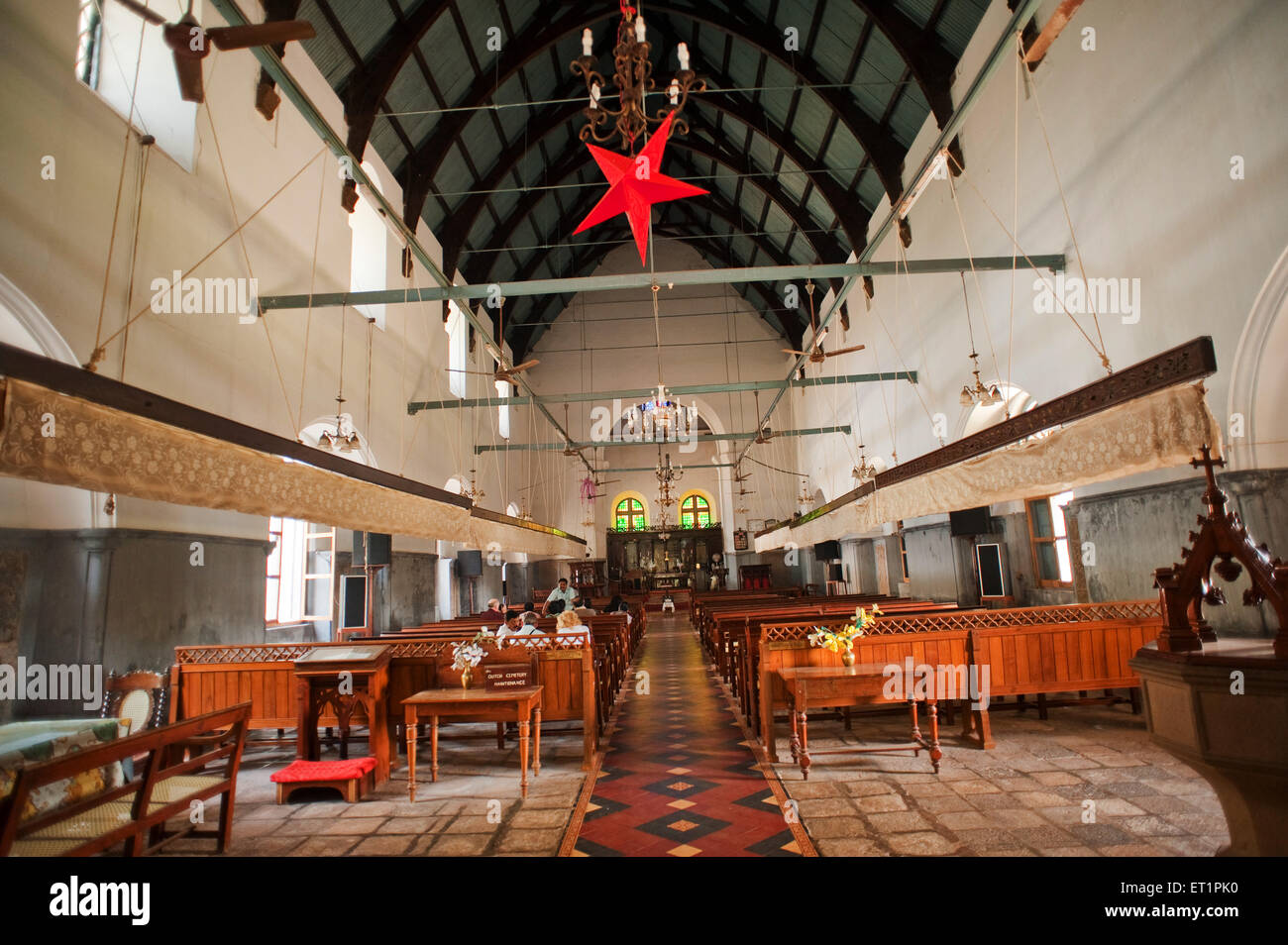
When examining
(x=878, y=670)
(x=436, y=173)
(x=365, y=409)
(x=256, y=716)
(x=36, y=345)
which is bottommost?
(x=256, y=716)

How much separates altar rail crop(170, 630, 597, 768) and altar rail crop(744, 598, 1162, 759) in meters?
1.56

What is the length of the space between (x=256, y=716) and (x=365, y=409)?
18.4 ft

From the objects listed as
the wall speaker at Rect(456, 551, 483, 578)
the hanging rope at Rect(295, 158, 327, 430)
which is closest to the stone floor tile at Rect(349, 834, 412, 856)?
the hanging rope at Rect(295, 158, 327, 430)

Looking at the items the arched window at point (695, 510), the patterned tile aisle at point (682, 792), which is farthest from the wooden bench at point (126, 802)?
the arched window at point (695, 510)

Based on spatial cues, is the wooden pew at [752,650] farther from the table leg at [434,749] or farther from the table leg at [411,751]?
the table leg at [411,751]

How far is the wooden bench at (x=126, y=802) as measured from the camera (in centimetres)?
220

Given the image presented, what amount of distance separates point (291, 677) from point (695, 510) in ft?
63.4

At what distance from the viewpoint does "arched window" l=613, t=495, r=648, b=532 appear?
24219mm

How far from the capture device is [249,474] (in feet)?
13.5

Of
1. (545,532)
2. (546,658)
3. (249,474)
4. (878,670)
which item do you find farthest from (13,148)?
(545,532)
